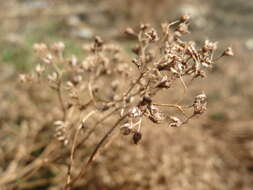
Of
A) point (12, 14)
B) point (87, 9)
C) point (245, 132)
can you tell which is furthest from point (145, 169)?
point (87, 9)

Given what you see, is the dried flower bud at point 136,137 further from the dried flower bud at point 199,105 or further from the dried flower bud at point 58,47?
the dried flower bud at point 58,47

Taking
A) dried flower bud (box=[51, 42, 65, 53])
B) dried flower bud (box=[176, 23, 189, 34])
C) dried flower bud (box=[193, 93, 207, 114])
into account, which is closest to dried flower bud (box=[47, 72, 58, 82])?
dried flower bud (box=[51, 42, 65, 53])

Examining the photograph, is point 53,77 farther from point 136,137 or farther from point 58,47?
point 136,137

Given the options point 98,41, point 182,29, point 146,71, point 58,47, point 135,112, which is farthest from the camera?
point 58,47

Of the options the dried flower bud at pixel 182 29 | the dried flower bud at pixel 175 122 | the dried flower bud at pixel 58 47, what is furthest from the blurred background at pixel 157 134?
the dried flower bud at pixel 175 122

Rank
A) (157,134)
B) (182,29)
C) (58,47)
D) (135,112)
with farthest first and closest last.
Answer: (157,134)
(58,47)
(182,29)
(135,112)

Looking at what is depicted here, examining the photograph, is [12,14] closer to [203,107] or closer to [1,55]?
[1,55]

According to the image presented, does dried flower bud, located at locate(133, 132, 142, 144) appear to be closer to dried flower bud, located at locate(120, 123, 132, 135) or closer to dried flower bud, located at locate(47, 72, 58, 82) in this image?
dried flower bud, located at locate(120, 123, 132, 135)

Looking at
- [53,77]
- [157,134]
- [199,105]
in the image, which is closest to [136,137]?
[199,105]

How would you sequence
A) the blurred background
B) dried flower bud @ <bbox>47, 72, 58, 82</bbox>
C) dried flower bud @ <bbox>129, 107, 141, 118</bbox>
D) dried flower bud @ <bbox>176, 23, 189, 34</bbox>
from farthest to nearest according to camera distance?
the blurred background, dried flower bud @ <bbox>47, 72, 58, 82</bbox>, dried flower bud @ <bbox>176, 23, 189, 34</bbox>, dried flower bud @ <bbox>129, 107, 141, 118</bbox>

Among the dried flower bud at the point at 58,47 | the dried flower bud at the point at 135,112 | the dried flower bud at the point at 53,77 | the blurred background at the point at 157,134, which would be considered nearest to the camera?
the dried flower bud at the point at 135,112

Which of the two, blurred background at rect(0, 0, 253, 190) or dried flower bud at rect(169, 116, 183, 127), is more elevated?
dried flower bud at rect(169, 116, 183, 127)
